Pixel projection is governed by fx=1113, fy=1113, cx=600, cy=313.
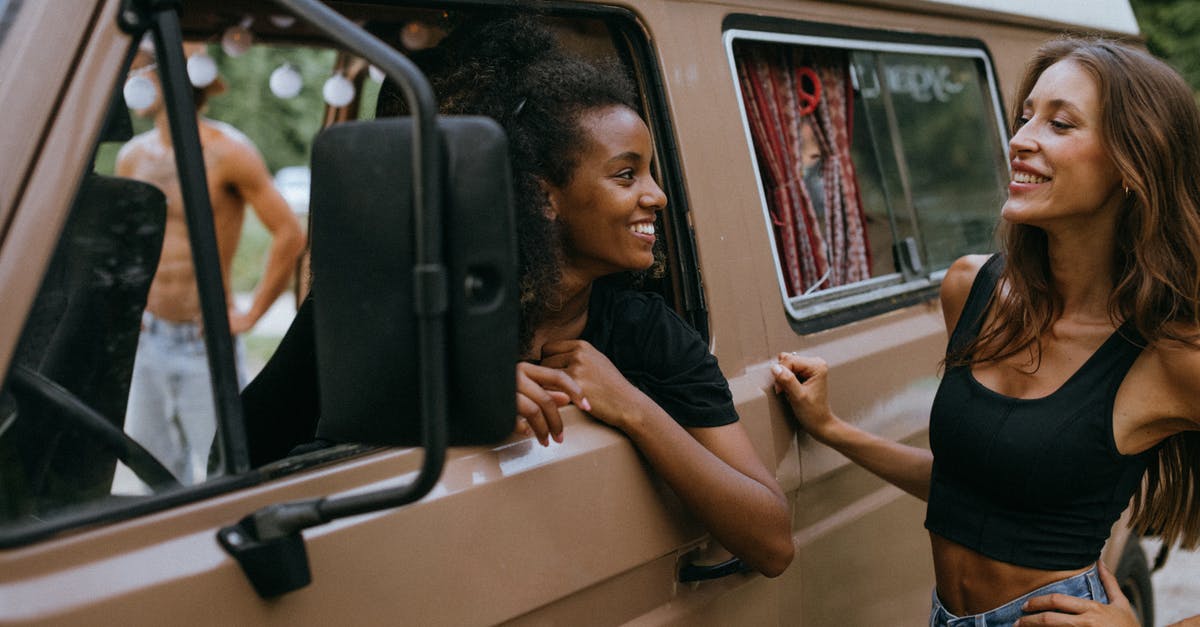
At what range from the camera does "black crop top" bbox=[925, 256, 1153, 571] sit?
207cm

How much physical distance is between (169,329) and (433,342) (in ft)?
6.04

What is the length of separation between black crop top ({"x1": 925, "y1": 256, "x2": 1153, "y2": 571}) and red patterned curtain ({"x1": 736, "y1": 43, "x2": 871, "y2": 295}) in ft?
1.86

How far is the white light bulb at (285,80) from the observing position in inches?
162

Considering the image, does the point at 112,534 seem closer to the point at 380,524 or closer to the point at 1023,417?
the point at 380,524

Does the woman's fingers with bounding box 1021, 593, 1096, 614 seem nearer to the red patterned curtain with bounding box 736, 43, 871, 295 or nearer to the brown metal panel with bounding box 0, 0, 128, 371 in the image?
the red patterned curtain with bounding box 736, 43, 871, 295

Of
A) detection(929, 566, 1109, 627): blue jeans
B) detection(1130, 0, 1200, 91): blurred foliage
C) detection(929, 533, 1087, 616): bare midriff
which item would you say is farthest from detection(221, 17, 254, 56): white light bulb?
detection(1130, 0, 1200, 91): blurred foliage

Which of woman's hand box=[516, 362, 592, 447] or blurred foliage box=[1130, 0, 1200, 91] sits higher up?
blurred foliage box=[1130, 0, 1200, 91]

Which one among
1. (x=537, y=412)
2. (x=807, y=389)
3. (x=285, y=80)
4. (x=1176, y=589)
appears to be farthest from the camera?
(x=1176, y=589)

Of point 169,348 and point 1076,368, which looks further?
point 169,348

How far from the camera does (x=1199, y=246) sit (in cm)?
210

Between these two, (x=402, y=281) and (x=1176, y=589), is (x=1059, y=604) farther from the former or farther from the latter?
(x=1176, y=589)

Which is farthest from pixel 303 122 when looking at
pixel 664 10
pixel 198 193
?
pixel 198 193

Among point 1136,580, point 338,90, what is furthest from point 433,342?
point 1136,580

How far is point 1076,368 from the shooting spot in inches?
84.4
